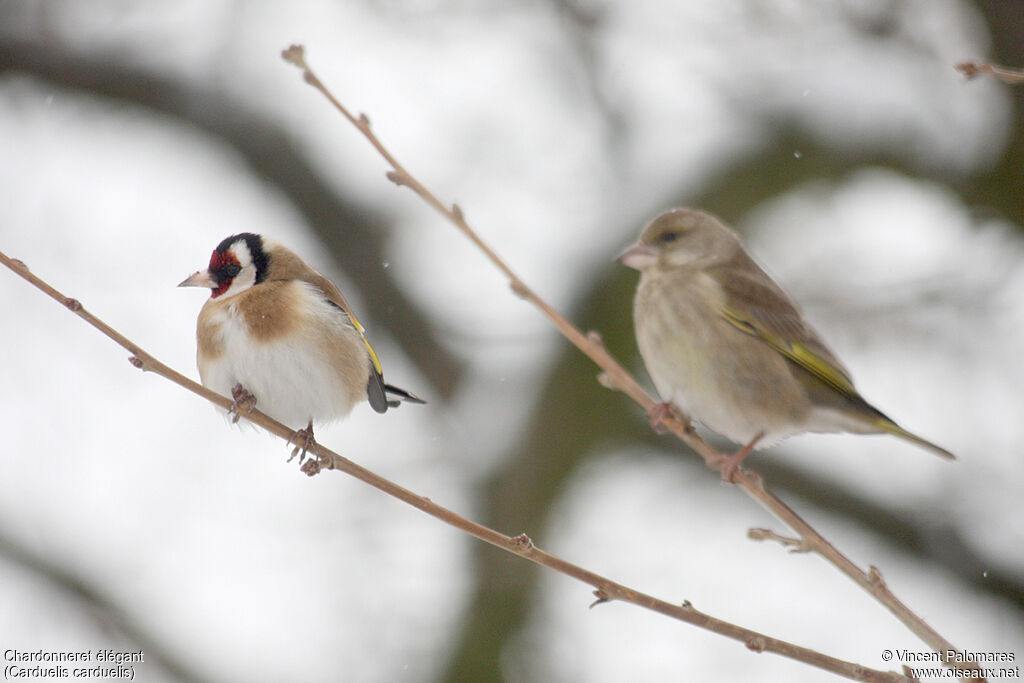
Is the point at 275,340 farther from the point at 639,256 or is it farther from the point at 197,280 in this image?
the point at 639,256

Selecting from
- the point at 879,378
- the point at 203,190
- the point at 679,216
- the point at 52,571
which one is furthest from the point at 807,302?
the point at 52,571

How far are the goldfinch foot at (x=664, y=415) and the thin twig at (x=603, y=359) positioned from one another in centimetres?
42

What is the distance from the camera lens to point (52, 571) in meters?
7.01

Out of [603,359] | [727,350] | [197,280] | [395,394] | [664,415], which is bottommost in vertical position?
[603,359]

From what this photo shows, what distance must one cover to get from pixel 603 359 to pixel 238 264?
1862mm

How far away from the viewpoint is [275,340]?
3.53m

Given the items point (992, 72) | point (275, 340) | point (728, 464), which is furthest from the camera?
point (275, 340)

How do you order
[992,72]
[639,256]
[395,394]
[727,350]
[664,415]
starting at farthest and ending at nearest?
[395,394] < [727,350] < [639,256] < [664,415] < [992,72]

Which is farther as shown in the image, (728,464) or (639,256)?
(639,256)

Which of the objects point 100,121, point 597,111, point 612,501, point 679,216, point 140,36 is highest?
point 597,111

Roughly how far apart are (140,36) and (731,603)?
5.35 meters

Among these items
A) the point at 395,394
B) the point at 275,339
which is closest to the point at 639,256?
the point at 395,394

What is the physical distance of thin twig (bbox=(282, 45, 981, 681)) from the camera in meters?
1.98

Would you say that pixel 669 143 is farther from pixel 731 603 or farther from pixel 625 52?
pixel 731 603
